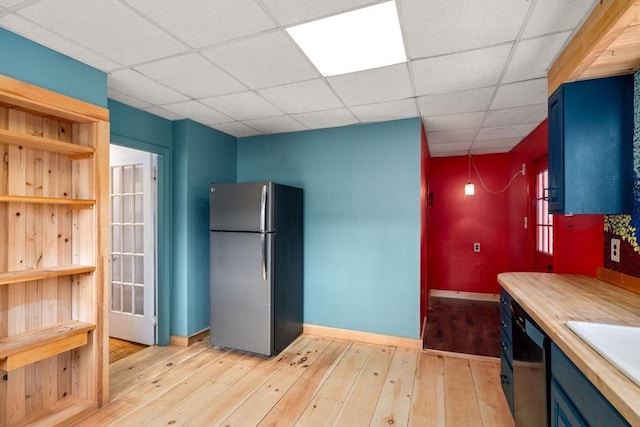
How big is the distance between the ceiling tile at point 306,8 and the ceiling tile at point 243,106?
3.65ft

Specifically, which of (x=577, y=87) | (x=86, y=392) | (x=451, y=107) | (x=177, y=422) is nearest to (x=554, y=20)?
(x=577, y=87)

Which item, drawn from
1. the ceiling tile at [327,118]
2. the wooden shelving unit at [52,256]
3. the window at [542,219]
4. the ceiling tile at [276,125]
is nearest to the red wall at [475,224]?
the window at [542,219]

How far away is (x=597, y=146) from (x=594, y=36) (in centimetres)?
62

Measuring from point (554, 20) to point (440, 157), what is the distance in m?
3.81

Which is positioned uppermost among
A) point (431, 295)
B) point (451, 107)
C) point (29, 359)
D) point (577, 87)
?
point (451, 107)

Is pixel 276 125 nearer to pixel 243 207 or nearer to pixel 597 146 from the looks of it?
pixel 243 207

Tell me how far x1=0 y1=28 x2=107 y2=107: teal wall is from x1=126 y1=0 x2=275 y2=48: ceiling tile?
2.91 feet

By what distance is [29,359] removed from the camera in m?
1.79

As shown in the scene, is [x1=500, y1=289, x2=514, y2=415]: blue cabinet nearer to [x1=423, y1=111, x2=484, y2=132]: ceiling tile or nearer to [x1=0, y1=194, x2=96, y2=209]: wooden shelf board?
[x1=423, y1=111, x2=484, y2=132]: ceiling tile

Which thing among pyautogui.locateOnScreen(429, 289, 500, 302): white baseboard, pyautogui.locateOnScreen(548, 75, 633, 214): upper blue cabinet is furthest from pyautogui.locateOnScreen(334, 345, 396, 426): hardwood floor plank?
pyautogui.locateOnScreen(429, 289, 500, 302): white baseboard

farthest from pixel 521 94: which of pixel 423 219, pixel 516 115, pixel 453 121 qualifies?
pixel 423 219

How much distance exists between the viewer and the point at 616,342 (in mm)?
1177

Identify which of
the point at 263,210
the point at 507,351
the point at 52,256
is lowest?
the point at 507,351

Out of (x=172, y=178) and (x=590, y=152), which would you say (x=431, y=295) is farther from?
(x=172, y=178)
